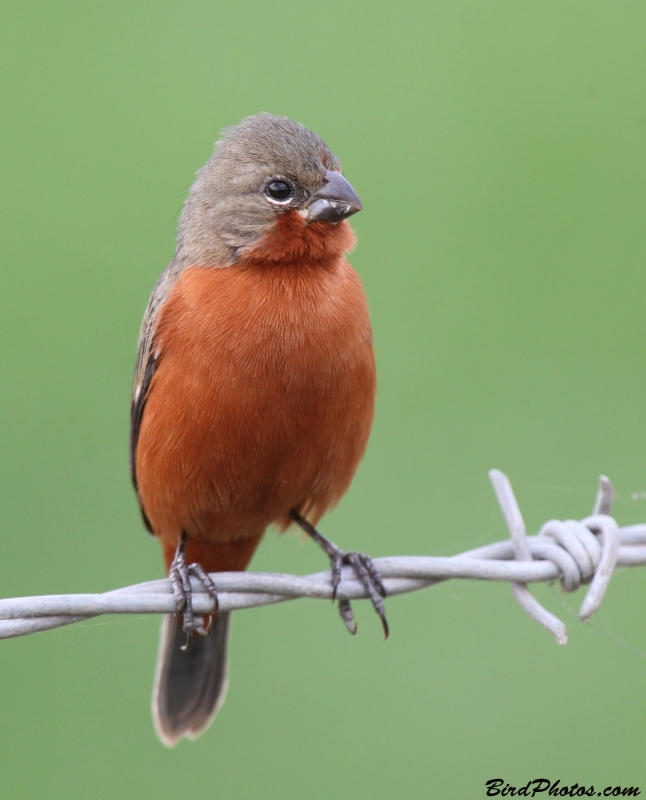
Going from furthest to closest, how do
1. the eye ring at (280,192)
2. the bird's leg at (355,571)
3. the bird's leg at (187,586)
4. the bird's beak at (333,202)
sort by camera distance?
the eye ring at (280,192) < the bird's beak at (333,202) < the bird's leg at (355,571) < the bird's leg at (187,586)

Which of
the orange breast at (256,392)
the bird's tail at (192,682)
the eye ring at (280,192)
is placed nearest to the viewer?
the orange breast at (256,392)

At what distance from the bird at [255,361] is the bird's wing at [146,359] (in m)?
0.01

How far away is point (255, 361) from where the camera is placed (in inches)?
180

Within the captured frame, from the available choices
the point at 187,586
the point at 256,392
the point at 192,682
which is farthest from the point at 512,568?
the point at 192,682

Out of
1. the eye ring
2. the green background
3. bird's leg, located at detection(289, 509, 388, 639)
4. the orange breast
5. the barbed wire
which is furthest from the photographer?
the green background

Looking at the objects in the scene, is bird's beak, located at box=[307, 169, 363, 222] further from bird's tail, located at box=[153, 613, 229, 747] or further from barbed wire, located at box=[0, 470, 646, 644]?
bird's tail, located at box=[153, 613, 229, 747]

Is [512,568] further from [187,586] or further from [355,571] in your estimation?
[187,586]

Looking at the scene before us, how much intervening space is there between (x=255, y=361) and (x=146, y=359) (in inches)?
27.4

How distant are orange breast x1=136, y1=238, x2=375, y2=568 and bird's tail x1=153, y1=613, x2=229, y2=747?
773mm

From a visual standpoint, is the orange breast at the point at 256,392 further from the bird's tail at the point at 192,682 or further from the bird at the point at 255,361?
the bird's tail at the point at 192,682

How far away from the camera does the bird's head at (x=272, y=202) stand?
486 centimetres

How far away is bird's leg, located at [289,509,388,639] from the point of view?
4434 millimetres

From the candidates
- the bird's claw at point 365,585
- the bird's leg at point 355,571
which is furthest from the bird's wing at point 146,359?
the bird's claw at point 365,585

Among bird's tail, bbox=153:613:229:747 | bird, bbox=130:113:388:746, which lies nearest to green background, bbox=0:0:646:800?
bird's tail, bbox=153:613:229:747
